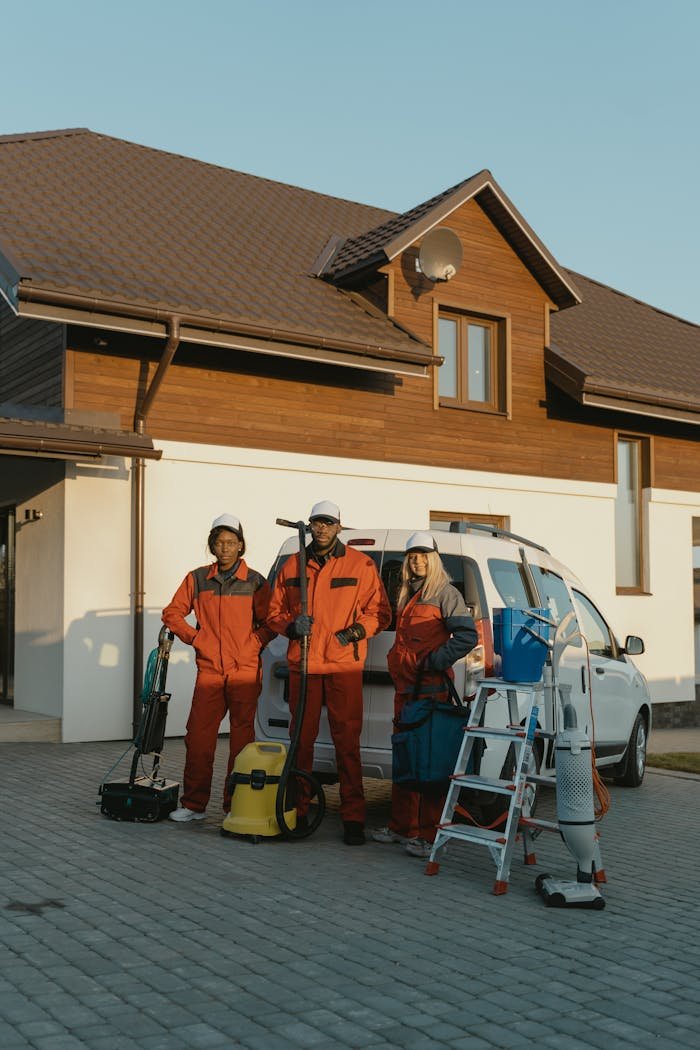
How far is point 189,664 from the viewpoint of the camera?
494 inches

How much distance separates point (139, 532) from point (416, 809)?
5.73 m

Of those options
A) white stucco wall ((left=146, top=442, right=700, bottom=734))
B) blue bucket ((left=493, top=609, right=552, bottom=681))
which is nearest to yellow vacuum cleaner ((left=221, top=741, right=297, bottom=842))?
blue bucket ((left=493, top=609, right=552, bottom=681))

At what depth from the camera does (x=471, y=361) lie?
15.7 m

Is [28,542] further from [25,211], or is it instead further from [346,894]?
[346,894]

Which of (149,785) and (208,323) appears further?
(208,323)

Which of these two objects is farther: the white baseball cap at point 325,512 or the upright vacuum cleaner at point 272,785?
the white baseball cap at point 325,512

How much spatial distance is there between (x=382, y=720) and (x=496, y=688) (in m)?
1.03

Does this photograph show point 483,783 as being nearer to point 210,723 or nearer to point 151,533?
point 210,723

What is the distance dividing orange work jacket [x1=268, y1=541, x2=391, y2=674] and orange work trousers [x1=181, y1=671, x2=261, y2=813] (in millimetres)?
578

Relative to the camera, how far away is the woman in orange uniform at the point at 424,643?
693 cm

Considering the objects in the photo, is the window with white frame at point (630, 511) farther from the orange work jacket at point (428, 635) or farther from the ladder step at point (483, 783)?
the ladder step at point (483, 783)

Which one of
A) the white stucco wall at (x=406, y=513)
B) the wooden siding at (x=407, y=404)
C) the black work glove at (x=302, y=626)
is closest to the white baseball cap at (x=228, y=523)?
the black work glove at (x=302, y=626)

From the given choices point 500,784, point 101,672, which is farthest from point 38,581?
point 500,784

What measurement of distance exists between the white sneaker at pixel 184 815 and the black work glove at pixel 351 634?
1.68m
